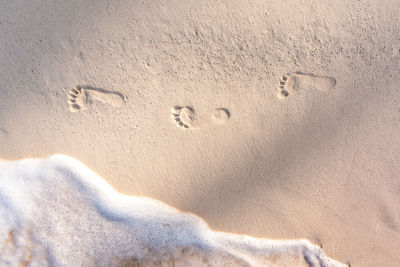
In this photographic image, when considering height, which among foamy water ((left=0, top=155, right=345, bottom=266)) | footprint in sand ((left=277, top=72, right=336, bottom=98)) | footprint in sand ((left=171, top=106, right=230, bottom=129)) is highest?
footprint in sand ((left=277, top=72, right=336, bottom=98))

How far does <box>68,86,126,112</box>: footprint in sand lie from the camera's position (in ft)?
5.65

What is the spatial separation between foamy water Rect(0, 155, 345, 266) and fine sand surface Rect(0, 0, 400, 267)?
0.09 meters

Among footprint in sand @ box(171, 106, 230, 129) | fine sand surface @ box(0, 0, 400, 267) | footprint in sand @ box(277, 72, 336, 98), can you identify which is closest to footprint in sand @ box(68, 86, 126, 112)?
fine sand surface @ box(0, 0, 400, 267)

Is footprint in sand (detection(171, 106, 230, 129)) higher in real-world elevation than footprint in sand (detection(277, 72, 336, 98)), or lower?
lower

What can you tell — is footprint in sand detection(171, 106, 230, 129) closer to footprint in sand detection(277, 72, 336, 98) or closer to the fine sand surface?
the fine sand surface

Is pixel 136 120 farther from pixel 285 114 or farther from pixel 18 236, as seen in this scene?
pixel 18 236

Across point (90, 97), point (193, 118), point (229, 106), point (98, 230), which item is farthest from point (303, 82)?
point (98, 230)

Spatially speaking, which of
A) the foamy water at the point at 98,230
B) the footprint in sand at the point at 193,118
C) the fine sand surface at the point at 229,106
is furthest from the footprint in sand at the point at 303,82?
the foamy water at the point at 98,230

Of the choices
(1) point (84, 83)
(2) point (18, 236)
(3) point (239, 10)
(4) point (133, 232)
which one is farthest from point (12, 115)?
(3) point (239, 10)

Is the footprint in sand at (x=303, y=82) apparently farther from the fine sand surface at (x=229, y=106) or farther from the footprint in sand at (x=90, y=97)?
the footprint in sand at (x=90, y=97)

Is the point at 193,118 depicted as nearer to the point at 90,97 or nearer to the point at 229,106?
the point at 229,106

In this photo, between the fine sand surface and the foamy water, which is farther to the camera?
the foamy water

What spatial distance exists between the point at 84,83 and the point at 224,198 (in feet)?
4.40

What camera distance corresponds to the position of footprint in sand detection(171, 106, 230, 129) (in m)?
1.70
